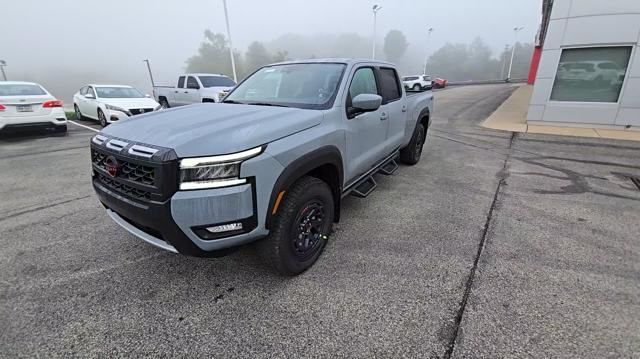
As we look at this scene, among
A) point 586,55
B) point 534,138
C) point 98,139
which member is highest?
point 586,55

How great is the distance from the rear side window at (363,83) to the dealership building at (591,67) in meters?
8.46

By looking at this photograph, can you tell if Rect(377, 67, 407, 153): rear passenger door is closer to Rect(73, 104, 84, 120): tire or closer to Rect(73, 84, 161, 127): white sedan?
Rect(73, 84, 161, 127): white sedan

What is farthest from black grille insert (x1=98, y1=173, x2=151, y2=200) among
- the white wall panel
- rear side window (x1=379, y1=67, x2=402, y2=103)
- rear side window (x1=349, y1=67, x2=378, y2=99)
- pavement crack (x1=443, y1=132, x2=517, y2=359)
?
the white wall panel

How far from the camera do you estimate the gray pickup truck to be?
1914mm

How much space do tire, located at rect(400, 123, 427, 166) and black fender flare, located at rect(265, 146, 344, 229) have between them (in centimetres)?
294

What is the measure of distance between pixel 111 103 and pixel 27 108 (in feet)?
6.88

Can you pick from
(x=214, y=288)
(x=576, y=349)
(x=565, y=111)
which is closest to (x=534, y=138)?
(x=565, y=111)

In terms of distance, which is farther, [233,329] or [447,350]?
[233,329]

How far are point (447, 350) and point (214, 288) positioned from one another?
1762mm

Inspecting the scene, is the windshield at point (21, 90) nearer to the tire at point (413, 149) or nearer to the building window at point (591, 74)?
the tire at point (413, 149)

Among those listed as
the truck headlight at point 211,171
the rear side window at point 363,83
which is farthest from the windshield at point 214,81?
the truck headlight at point 211,171

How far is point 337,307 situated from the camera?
2279 millimetres

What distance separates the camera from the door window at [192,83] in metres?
12.0

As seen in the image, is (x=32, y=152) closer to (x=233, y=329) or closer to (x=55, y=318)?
(x=55, y=318)
